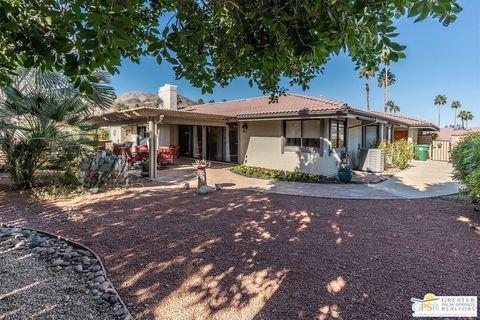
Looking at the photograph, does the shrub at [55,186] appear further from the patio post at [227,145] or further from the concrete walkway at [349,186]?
the patio post at [227,145]

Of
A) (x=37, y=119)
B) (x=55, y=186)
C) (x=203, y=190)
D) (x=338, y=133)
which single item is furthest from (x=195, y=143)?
(x=37, y=119)

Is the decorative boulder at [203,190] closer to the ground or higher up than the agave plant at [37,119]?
closer to the ground

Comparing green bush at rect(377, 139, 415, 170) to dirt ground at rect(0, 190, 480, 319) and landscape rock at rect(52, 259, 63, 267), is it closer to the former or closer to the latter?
dirt ground at rect(0, 190, 480, 319)

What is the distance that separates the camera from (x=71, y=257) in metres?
3.97

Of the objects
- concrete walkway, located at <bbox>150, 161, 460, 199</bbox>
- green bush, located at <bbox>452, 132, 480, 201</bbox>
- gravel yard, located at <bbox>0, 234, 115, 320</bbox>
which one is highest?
green bush, located at <bbox>452, 132, 480, 201</bbox>

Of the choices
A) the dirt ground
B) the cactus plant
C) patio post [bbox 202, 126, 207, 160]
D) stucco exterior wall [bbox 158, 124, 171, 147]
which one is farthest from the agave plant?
stucco exterior wall [bbox 158, 124, 171, 147]

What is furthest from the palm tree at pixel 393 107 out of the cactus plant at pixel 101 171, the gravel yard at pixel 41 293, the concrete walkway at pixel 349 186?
the gravel yard at pixel 41 293

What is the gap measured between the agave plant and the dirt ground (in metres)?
1.13

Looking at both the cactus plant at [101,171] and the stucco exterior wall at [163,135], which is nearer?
the cactus plant at [101,171]

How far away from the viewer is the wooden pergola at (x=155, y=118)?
1112 cm

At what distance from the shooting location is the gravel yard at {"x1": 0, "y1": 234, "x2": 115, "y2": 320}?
272cm

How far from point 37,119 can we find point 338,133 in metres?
11.6

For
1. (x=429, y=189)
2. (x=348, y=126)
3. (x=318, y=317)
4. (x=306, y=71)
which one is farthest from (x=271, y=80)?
(x=348, y=126)

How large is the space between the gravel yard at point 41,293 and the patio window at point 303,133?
10.5m
